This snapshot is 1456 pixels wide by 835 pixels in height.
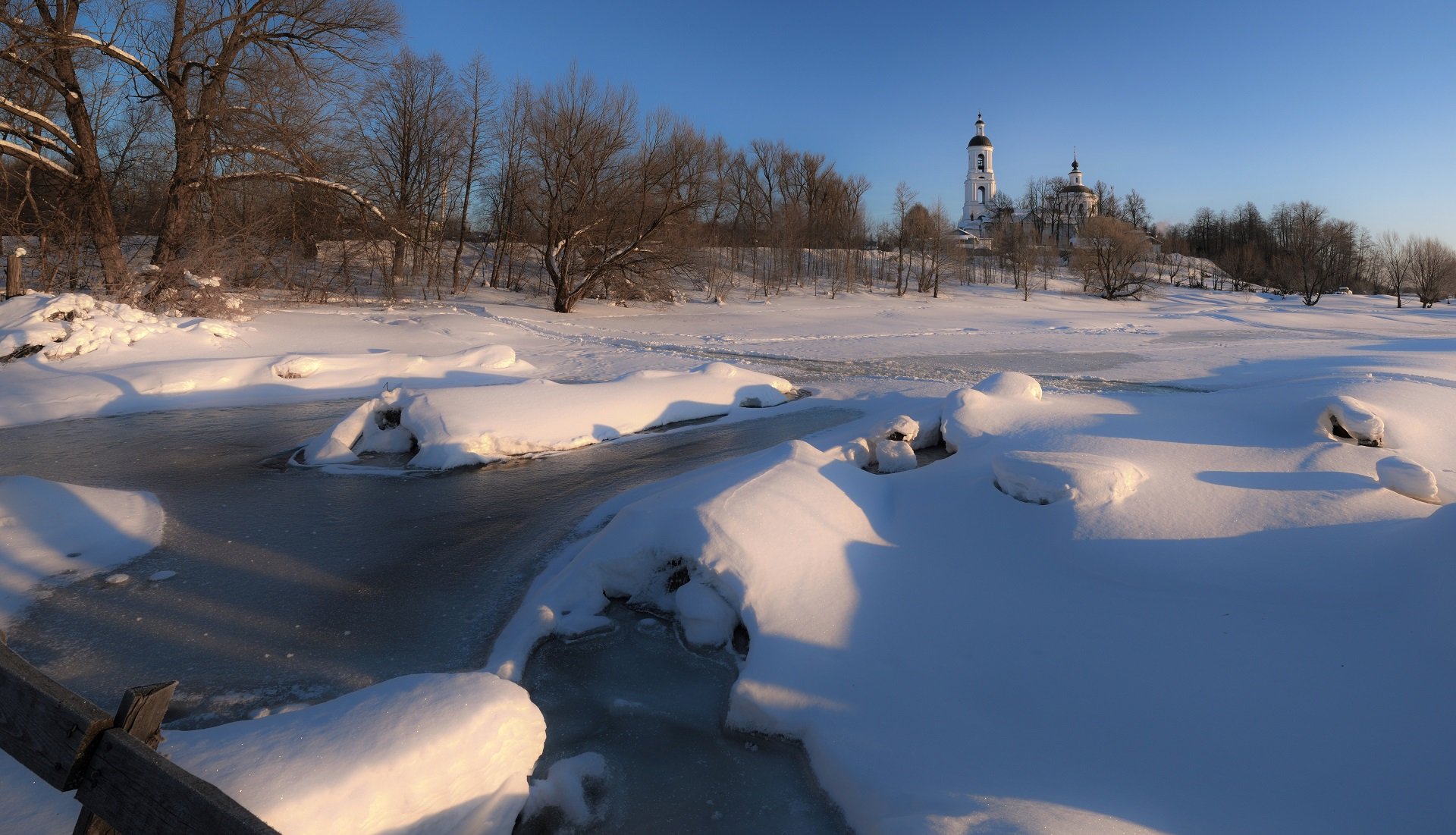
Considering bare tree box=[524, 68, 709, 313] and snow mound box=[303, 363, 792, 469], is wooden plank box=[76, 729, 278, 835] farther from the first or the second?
bare tree box=[524, 68, 709, 313]

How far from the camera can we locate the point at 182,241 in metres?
19.9

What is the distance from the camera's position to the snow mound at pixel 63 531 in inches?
231

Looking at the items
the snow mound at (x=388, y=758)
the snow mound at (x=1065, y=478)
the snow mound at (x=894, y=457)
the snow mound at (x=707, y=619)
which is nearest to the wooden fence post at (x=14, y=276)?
the snow mound at (x=894, y=457)

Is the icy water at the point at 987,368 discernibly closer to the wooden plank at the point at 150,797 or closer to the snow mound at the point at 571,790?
the snow mound at the point at 571,790

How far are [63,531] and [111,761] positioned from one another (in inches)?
Result: 240

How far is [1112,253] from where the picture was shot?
4656 cm

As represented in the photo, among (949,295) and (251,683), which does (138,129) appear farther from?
(949,295)

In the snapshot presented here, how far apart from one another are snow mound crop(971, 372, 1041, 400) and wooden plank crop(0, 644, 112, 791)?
341 inches

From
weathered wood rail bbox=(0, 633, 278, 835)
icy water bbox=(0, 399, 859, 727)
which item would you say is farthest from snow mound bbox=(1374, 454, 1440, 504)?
weathered wood rail bbox=(0, 633, 278, 835)

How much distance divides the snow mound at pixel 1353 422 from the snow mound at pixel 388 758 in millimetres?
7236

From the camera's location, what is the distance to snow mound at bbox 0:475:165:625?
5.88 m

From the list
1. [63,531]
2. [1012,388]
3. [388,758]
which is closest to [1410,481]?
[1012,388]

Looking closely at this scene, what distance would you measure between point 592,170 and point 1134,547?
25.3 meters

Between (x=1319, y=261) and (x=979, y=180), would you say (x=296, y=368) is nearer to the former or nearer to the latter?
Result: (x=1319, y=261)
